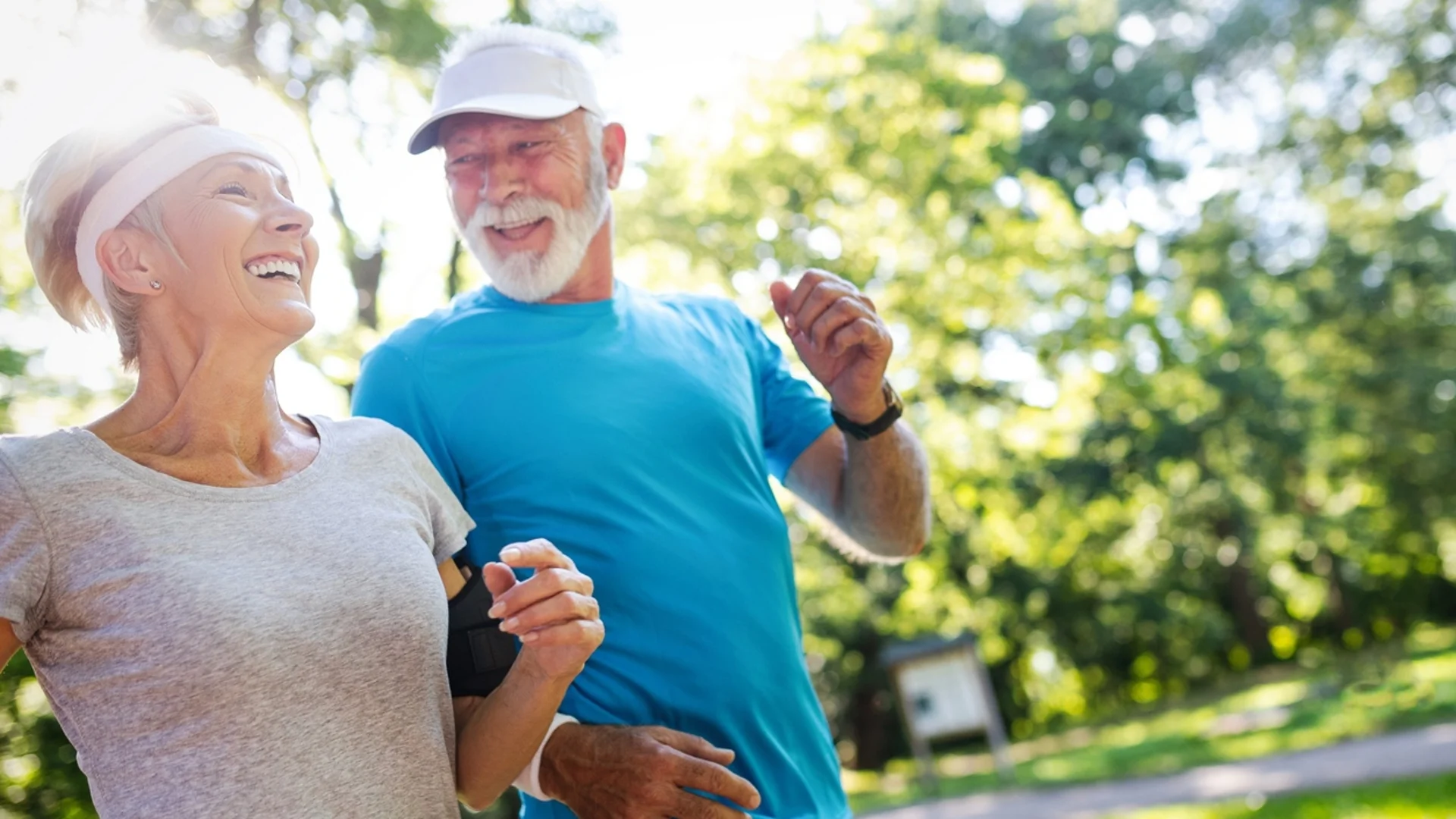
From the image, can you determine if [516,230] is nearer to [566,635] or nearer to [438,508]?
[438,508]

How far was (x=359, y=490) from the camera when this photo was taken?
206 cm

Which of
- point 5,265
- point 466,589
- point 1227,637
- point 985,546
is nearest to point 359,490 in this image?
point 466,589

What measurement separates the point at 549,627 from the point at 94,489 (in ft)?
2.14

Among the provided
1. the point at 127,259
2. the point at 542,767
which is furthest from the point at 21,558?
the point at 542,767

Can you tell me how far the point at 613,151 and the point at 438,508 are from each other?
119 centimetres

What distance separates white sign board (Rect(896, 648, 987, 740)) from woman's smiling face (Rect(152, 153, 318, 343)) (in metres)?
13.5

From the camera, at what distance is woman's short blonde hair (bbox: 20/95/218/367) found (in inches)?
76.6

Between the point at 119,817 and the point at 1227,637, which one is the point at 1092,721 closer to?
the point at 1227,637

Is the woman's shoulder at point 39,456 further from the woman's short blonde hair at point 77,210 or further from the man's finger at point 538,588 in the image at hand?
the man's finger at point 538,588

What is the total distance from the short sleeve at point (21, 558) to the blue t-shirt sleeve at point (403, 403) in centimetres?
77

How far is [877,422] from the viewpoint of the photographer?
113 inches

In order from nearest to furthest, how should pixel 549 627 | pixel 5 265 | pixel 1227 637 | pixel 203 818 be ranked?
pixel 203 818
pixel 549 627
pixel 5 265
pixel 1227 637

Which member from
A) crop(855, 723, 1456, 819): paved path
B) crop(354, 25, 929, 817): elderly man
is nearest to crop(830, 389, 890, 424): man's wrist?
crop(354, 25, 929, 817): elderly man

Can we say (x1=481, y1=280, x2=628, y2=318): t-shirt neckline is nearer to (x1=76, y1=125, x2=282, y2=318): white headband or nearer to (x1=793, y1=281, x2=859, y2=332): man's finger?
(x1=793, y1=281, x2=859, y2=332): man's finger
